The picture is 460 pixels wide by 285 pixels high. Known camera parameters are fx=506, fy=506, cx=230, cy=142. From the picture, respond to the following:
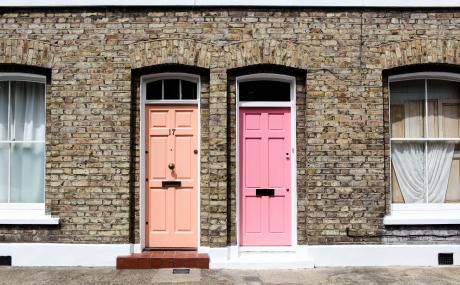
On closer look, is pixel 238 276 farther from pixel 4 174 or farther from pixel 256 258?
pixel 4 174

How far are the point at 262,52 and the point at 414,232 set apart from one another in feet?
12.4

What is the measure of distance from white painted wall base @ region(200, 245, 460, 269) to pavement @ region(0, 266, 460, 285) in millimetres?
176

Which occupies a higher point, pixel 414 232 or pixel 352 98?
pixel 352 98

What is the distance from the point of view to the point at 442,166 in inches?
336

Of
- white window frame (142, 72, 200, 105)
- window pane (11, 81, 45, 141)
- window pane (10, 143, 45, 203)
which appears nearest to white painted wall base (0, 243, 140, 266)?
window pane (10, 143, 45, 203)

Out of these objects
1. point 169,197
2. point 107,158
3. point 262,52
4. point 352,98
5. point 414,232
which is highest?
point 262,52

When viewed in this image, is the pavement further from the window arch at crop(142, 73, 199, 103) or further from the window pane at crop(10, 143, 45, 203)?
the window arch at crop(142, 73, 199, 103)

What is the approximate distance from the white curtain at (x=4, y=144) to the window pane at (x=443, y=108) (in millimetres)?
7134

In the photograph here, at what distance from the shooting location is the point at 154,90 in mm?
8477

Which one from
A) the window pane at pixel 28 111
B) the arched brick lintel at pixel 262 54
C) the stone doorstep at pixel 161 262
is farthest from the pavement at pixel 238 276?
the arched brick lintel at pixel 262 54

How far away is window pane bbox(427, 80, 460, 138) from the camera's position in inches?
337

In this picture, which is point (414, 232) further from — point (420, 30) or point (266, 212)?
point (420, 30)

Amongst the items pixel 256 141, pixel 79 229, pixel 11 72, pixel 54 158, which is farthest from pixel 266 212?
pixel 11 72

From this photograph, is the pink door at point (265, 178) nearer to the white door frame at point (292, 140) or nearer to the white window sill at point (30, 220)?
the white door frame at point (292, 140)
